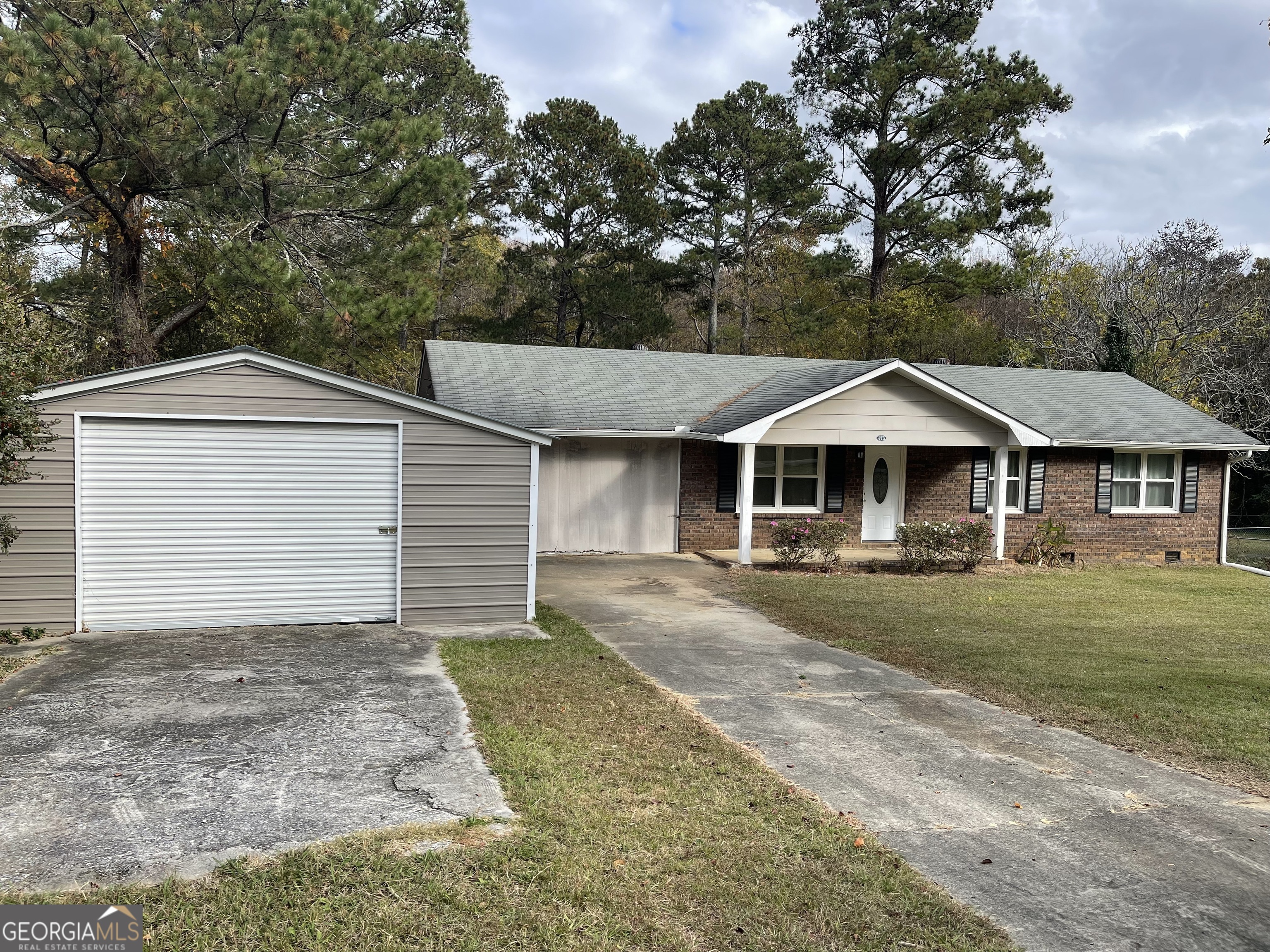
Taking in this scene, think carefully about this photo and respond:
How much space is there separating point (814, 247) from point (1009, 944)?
32.2 metres

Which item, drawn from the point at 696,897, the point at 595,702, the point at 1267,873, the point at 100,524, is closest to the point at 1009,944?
the point at 696,897

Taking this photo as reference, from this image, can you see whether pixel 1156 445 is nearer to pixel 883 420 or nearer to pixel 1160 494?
pixel 1160 494

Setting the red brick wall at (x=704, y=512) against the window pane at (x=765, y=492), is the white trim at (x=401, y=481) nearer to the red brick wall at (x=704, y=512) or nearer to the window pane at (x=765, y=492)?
the red brick wall at (x=704, y=512)

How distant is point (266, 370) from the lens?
920cm

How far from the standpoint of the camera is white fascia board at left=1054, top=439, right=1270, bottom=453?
16.8 meters

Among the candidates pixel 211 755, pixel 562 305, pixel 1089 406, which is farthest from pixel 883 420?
pixel 562 305

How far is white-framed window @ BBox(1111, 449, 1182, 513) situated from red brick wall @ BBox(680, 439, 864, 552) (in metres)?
7.23

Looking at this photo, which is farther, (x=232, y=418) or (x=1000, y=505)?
(x=1000, y=505)

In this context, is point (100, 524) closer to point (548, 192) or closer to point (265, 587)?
point (265, 587)

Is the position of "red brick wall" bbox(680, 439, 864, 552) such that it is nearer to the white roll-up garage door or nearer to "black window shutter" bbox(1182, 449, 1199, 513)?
the white roll-up garage door

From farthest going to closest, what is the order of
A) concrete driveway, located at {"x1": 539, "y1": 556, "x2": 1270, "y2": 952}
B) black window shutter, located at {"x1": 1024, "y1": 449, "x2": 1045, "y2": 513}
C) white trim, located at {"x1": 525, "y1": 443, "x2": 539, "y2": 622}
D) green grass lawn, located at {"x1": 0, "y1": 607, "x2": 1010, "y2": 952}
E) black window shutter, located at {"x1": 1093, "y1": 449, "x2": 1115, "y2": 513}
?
1. black window shutter, located at {"x1": 1093, "y1": 449, "x2": 1115, "y2": 513}
2. black window shutter, located at {"x1": 1024, "y1": 449, "x2": 1045, "y2": 513}
3. white trim, located at {"x1": 525, "y1": 443, "x2": 539, "y2": 622}
4. concrete driveway, located at {"x1": 539, "y1": 556, "x2": 1270, "y2": 952}
5. green grass lawn, located at {"x1": 0, "y1": 607, "x2": 1010, "y2": 952}

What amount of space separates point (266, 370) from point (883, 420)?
396 inches

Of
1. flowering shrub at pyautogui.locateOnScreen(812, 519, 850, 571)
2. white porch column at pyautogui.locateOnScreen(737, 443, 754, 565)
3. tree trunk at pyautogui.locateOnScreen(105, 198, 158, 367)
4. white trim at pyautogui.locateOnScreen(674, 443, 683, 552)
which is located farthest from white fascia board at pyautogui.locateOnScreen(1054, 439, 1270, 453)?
tree trunk at pyautogui.locateOnScreen(105, 198, 158, 367)

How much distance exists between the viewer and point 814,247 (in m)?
33.5
